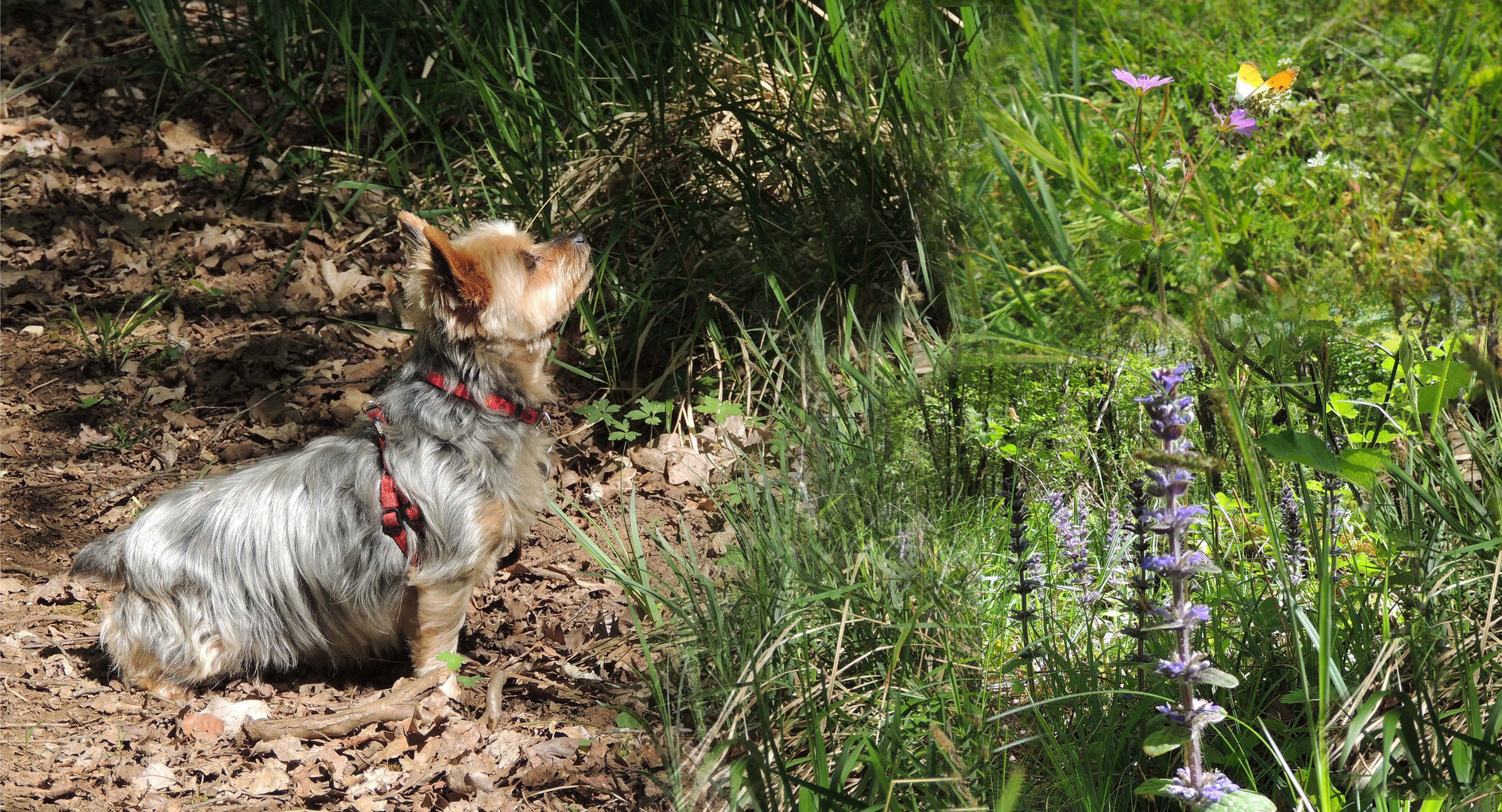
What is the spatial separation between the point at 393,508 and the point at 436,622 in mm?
431

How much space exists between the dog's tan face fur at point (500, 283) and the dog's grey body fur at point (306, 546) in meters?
0.13

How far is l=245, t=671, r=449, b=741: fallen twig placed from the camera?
3.51 meters

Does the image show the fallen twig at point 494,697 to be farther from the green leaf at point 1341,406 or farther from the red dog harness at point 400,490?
the green leaf at point 1341,406

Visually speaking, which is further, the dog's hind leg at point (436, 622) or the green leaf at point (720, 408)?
the green leaf at point (720, 408)

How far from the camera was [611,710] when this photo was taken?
136 inches

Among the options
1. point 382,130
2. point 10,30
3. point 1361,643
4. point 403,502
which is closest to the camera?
point 1361,643

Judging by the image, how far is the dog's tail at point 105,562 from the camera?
369cm

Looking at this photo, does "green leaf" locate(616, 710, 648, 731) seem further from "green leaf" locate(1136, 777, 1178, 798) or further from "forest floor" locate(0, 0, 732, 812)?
"green leaf" locate(1136, 777, 1178, 798)

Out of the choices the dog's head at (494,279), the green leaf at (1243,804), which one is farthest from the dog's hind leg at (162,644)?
the green leaf at (1243,804)

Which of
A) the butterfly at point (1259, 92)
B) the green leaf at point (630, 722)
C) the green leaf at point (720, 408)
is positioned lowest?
the green leaf at point (630, 722)

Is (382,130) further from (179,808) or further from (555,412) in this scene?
(179,808)

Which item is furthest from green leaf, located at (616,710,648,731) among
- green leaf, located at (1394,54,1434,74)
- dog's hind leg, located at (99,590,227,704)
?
green leaf, located at (1394,54,1434,74)

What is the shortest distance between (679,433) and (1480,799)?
3287 mm

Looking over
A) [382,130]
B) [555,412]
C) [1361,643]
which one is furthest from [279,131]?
[1361,643]
